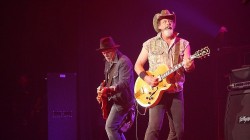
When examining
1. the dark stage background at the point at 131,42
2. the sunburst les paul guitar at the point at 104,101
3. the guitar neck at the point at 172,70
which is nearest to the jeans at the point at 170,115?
the guitar neck at the point at 172,70

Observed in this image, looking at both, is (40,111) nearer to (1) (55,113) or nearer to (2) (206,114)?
(1) (55,113)

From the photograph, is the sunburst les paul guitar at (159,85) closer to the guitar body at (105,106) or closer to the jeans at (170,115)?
the jeans at (170,115)

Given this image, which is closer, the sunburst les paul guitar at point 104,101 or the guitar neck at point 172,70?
the guitar neck at point 172,70

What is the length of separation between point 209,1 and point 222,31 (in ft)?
4.03

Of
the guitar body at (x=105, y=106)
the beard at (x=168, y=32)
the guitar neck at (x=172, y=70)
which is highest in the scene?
the beard at (x=168, y=32)

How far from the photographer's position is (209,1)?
8.79 meters

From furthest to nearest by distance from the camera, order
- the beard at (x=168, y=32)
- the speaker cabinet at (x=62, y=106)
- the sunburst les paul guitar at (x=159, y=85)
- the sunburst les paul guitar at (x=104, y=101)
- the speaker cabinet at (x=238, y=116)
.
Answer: the speaker cabinet at (x=62, y=106) → the sunburst les paul guitar at (x=104, y=101) → the beard at (x=168, y=32) → the sunburst les paul guitar at (x=159, y=85) → the speaker cabinet at (x=238, y=116)

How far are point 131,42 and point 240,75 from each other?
4.89 m

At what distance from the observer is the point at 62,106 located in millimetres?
9320

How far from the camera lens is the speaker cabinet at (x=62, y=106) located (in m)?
9.23

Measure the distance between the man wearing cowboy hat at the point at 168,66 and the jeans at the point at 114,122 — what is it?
1175mm

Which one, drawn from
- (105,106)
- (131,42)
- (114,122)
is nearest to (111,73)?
(105,106)

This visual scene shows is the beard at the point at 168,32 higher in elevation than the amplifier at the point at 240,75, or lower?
higher

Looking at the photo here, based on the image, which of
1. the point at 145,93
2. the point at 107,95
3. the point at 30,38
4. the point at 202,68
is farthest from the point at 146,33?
the point at 30,38
